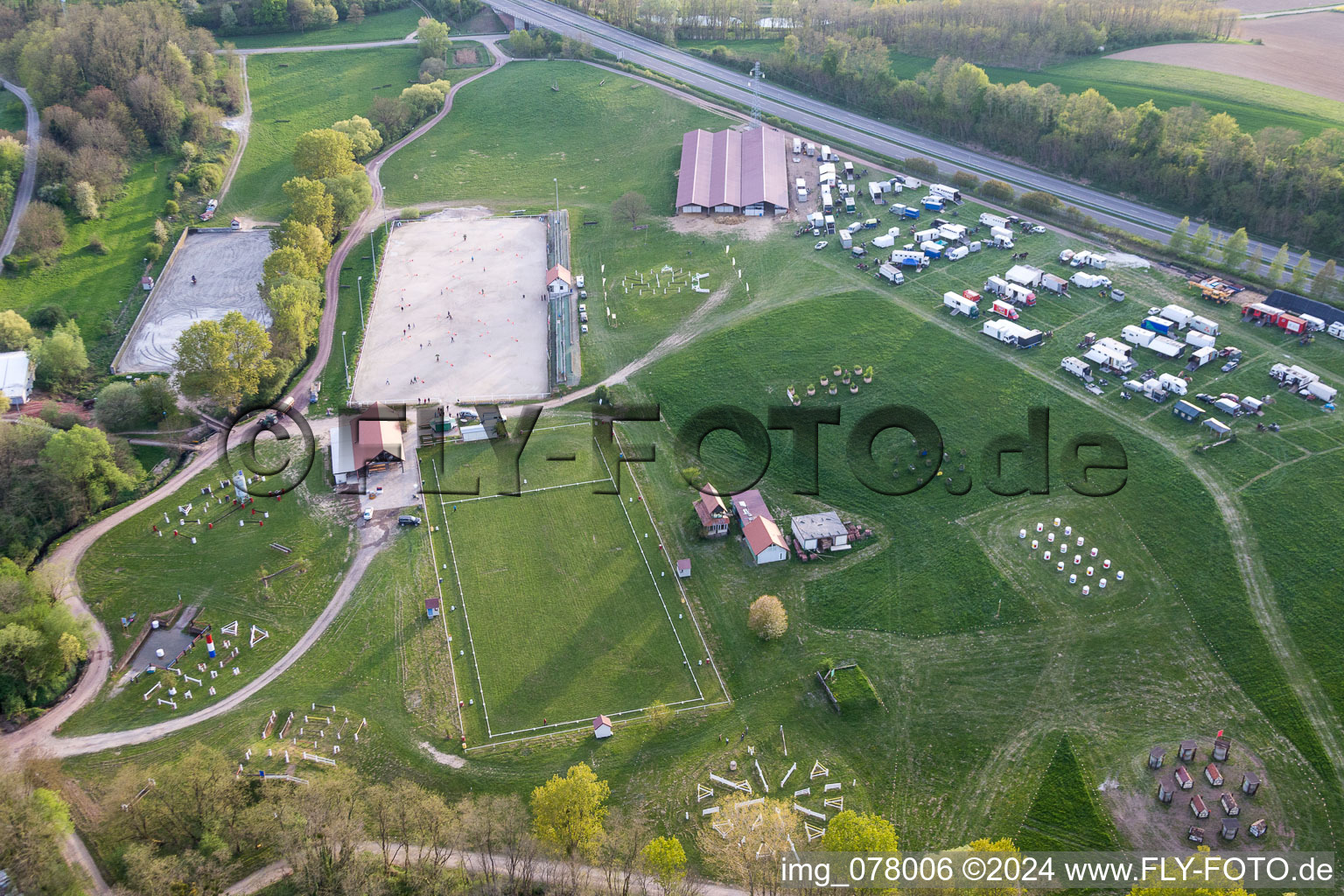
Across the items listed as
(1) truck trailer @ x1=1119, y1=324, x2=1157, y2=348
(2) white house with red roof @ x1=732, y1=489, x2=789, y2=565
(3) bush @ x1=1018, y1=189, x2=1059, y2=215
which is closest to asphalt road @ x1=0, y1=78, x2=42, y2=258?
(2) white house with red roof @ x1=732, y1=489, x2=789, y2=565

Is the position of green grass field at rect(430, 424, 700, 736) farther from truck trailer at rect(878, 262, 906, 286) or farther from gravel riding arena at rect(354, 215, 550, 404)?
truck trailer at rect(878, 262, 906, 286)

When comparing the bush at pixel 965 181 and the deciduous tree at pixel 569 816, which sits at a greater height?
the bush at pixel 965 181

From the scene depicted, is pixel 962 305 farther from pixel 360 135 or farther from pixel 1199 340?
pixel 360 135

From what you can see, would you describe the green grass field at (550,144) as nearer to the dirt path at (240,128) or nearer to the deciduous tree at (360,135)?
the deciduous tree at (360,135)

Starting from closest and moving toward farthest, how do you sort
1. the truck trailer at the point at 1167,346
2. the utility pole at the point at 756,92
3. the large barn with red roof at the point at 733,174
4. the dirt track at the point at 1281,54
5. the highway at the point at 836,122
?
1. the truck trailer at the point at 1167,346
2. the highway at the point at 836,122
3. the large barn with red roof at the point at 733,174
4. the dirt track at the point at 1281,54
5. the utility pole at the point at 756,92

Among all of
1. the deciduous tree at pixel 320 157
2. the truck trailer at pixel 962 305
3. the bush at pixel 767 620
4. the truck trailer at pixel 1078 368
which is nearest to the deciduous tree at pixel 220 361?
the deciduous tree at pixel 320 157

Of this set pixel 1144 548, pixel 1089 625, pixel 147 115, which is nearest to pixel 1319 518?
pixel 1144 548
